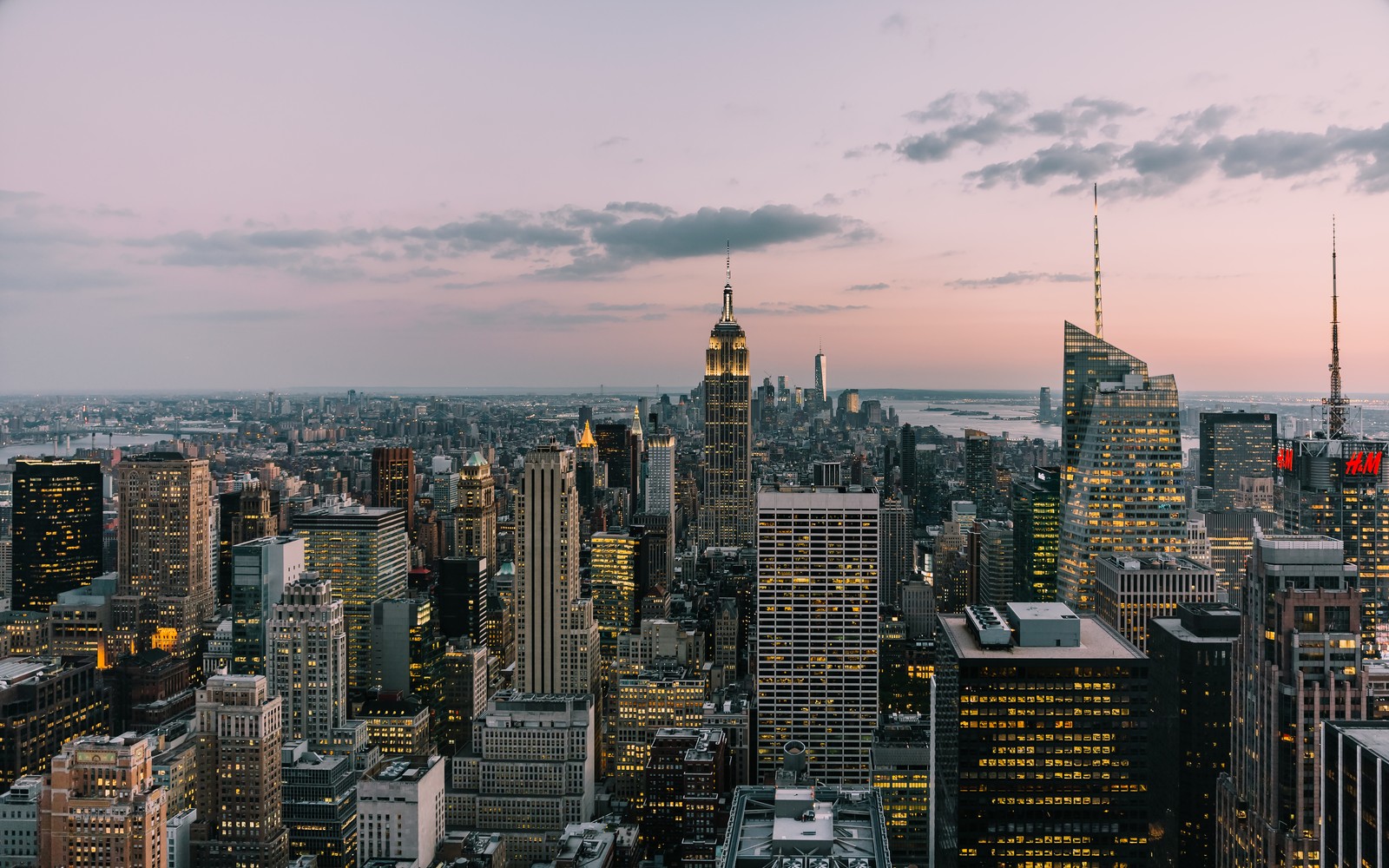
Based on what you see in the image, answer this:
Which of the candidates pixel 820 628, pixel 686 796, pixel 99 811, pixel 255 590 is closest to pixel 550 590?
pixel 255 590

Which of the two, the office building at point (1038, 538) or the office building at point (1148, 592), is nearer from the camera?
the office building at point (1148, 592)

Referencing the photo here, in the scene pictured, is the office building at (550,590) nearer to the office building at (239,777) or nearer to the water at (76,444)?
the water at (76,444)

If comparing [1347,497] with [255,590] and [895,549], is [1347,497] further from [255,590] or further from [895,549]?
[255,590]

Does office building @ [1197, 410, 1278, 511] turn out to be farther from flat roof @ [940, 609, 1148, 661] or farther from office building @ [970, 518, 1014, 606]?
flat roof @ [940, 609, 1148, 661]

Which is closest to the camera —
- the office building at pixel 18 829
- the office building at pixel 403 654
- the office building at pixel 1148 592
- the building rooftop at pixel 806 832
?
the building rooftop at pixel 806 832

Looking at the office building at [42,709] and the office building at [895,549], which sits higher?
the office building at [895,549]

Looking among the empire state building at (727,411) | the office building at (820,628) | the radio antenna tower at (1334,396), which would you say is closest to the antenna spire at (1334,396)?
the radio antenna tower at (1334,396)

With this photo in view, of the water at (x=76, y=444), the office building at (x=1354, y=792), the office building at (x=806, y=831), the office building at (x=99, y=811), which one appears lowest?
the office building at (x=99, y=811)

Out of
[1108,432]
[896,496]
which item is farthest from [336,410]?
[896,496]
